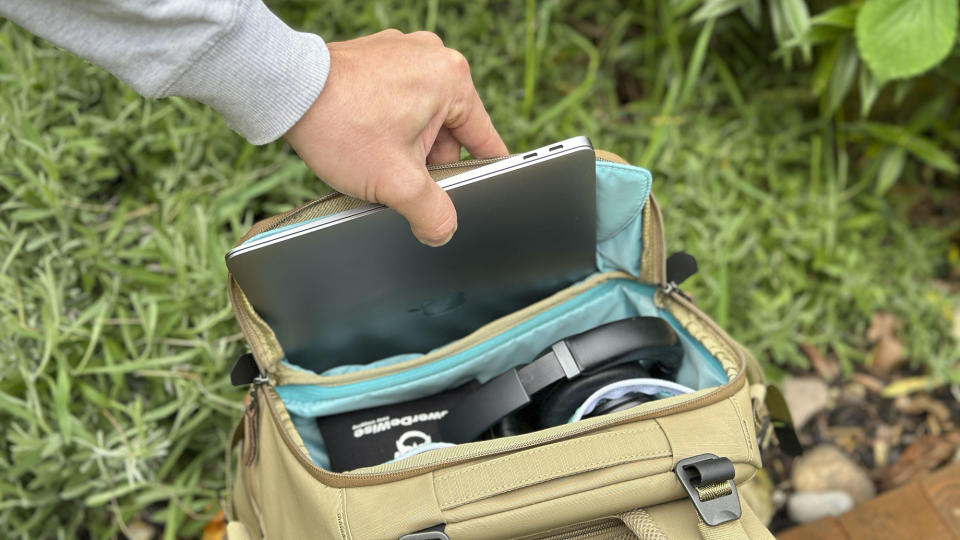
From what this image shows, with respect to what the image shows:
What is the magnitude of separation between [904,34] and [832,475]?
973 mm

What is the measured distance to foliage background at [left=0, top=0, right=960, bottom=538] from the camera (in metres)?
1.29

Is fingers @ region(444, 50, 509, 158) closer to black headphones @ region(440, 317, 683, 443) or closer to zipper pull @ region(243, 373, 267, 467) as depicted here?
black headphones @ region(440, 317, 683, 443)

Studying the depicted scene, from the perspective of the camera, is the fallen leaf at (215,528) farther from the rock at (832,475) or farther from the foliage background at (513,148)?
the rock at (832,475)

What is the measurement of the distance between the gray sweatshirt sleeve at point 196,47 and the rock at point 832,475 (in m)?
1.39

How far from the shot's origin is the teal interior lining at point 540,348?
1.06 m

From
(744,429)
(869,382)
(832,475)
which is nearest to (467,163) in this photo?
(744,429)

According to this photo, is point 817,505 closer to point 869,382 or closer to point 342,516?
point 869,382

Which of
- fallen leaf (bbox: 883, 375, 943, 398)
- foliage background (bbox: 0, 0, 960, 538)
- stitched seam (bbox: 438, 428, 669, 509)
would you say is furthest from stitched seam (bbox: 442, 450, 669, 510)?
fallen leaf (bbox: 883, 375, 943, 398)

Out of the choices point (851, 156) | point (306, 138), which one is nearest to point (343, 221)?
point (306, 138)

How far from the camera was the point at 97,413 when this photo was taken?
1.31 metres

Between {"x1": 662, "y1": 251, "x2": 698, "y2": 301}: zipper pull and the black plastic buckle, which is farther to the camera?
{"x1": 662, "y1": 251, "x2": 698, "y2": 301}: zipper pull

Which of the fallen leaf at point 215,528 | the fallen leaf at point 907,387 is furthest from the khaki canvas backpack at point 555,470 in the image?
the fallen leaf at point 907,387

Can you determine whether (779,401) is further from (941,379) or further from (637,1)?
(637,1)

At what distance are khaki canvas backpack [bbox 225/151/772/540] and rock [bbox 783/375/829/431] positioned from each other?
29.3 inches
